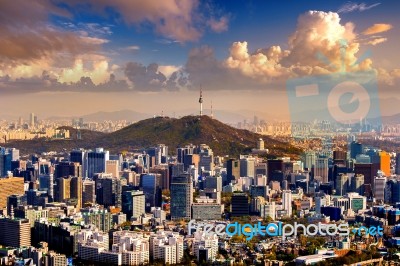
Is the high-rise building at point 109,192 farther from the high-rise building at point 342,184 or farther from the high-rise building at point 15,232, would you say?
the high-rise building at point 342,184

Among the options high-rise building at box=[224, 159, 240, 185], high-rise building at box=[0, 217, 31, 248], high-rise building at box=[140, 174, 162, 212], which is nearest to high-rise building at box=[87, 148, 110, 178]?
high-rise building at box=[140, 174, 162, 212]

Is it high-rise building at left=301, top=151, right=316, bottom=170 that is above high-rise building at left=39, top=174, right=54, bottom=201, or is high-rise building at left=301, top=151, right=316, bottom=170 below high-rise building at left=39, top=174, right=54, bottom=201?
above

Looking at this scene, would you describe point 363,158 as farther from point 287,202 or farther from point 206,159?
point 206,159

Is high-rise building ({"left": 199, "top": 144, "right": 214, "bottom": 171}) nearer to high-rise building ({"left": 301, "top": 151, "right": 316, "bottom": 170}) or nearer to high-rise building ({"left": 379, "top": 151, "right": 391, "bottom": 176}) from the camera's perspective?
high-rise building ({"left": 301, "top": 151, "right": 316, "bottom": 170})

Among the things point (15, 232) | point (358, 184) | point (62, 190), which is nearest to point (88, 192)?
point (62, 190)

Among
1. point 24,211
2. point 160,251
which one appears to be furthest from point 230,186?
point 160,251
